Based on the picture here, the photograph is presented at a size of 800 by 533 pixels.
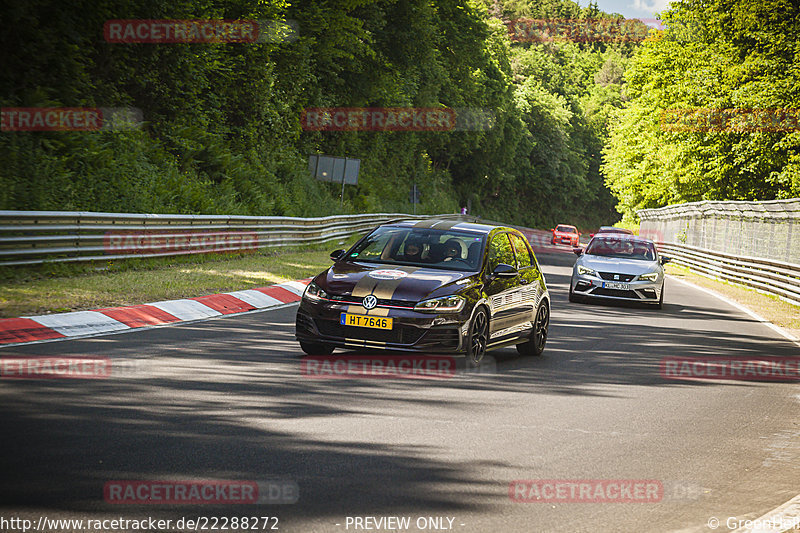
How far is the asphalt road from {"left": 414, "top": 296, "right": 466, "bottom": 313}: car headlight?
2.30 feet

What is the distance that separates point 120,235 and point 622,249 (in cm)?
1073

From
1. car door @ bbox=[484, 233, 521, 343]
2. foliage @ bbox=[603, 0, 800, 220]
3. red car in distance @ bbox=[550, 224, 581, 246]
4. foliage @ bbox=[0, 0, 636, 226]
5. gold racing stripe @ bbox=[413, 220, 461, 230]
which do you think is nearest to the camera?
car door @ bbox=[484, 233, 521, 343]

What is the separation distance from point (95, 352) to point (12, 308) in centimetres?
248

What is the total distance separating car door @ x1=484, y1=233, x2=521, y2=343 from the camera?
413 inches

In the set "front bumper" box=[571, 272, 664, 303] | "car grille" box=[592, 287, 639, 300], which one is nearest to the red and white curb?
"front bumper" box=[571, 272, 664, 303]

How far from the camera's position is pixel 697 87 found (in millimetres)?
47844

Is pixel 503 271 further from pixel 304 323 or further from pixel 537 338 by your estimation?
pixel 304 323

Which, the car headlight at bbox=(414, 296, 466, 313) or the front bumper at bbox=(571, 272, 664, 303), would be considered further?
the front bumper at bbox=(571, 272, 664, 303)

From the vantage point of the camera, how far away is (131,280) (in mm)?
15359

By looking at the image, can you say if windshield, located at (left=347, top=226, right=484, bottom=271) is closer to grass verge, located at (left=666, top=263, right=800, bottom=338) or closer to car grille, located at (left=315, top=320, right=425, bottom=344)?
car grille, located at (left=315, top=320, right=425, bottom=344)

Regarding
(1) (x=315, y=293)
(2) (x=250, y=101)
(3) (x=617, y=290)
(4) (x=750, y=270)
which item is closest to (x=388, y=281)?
(1) (x=315, y=293)

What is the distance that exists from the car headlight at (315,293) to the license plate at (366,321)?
0.36 m

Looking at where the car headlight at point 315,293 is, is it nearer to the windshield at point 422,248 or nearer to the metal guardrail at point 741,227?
the windshield at point 422,248

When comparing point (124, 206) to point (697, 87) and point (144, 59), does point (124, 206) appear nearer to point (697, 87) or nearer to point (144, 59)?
point (144, 59)
